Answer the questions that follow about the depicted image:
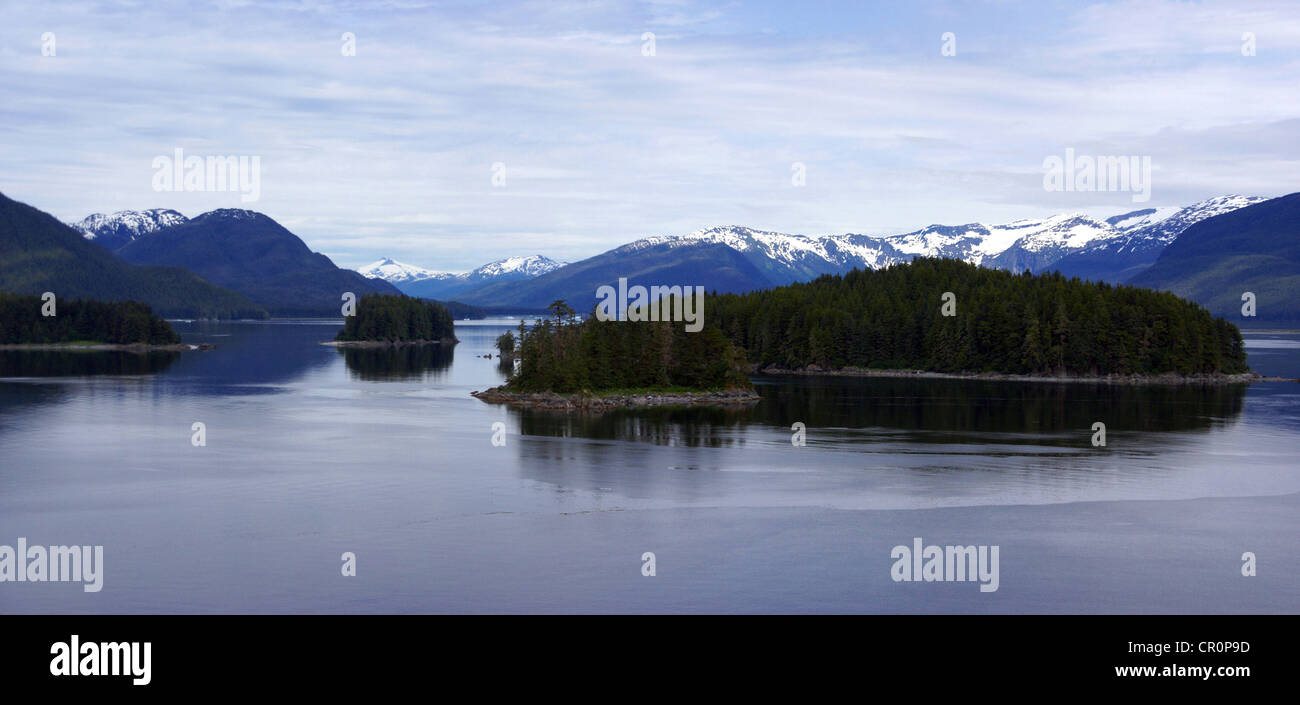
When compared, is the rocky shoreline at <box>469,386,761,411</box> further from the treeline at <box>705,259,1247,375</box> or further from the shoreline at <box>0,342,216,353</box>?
the shoreline at <box>0,342,216,353</box>

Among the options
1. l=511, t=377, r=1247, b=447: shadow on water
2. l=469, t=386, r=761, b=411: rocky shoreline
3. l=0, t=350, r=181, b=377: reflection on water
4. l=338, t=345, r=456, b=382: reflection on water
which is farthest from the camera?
l=338, t=345, r=456, b=382: reflection on water

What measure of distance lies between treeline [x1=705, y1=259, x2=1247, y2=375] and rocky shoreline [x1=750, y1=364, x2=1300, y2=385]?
4.39 ft

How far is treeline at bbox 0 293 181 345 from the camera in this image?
575ft

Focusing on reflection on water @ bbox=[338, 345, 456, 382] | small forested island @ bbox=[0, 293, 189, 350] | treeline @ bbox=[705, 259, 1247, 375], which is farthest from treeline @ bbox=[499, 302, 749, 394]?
small forested island @ bbox=[0, 293, 189, 350]

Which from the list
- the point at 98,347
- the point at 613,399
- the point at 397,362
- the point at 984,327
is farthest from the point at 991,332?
the point at 98,347

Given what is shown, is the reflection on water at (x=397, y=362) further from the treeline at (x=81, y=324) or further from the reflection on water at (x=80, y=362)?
the treeline at (x=81, y=324)

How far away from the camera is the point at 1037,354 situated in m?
125

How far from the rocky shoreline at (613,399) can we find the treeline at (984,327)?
4632cm

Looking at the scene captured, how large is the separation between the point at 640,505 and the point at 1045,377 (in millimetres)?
92452

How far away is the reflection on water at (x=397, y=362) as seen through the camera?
122 metres

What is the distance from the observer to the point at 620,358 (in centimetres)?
9094
